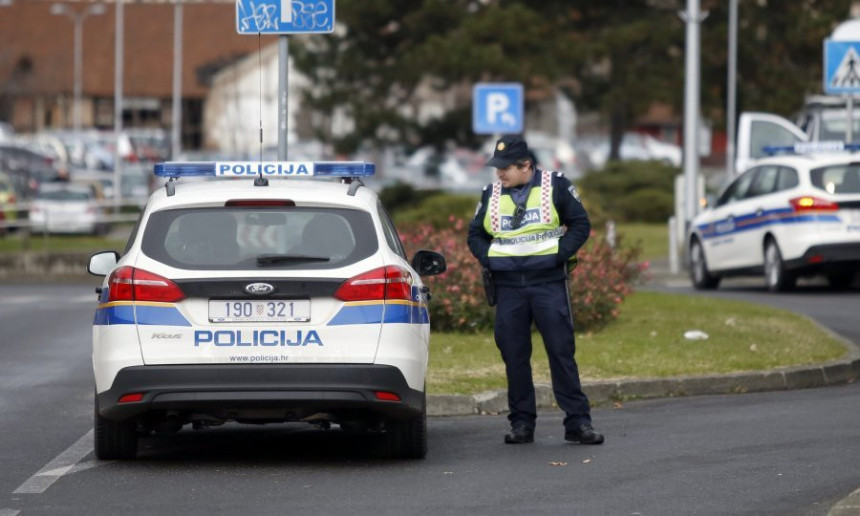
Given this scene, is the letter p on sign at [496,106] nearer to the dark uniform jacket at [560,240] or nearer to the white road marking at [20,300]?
the white road marking at [20,300]

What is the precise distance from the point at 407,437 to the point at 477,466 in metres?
0.42

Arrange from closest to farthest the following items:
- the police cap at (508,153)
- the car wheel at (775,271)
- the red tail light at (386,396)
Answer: the red tail light at (386,396)
the police cap at (508,153)
the car wheel at (775,271)

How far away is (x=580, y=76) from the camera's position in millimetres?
49500

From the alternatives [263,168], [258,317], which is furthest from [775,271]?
[258,317]

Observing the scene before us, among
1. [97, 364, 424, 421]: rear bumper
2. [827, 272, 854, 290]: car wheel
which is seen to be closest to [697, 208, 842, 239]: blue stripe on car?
[827, 272, 854, 290]: car wheel

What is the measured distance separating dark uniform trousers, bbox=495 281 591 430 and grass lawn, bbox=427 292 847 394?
5.52 feet

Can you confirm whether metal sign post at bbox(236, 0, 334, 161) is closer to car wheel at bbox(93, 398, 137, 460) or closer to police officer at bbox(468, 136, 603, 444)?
police officer at bbox(468, 136, 603, 444)

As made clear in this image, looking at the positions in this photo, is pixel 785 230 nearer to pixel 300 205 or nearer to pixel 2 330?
pixel 2 330

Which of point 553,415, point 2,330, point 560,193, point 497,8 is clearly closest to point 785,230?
point 2,330

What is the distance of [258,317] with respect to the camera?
930 cm

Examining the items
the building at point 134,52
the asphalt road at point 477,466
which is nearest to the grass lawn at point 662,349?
the asphalt road at point 477,466

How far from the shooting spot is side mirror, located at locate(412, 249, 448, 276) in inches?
418

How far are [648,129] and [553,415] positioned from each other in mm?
91795

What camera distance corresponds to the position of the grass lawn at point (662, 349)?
13.2 metres
